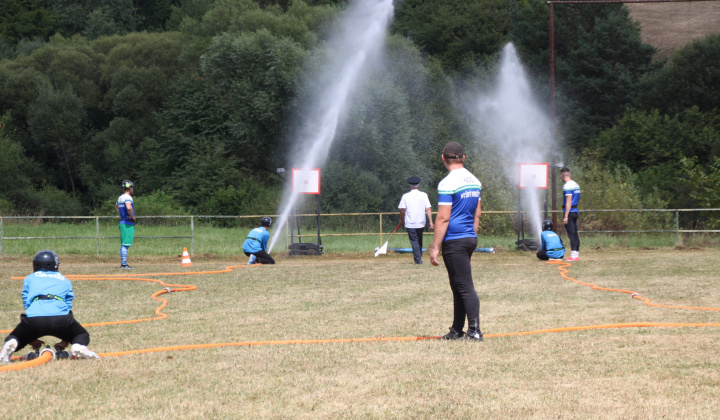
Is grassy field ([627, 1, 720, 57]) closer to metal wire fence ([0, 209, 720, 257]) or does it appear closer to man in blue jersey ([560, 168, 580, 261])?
metal wire fence ([0, 209, 720, 257])

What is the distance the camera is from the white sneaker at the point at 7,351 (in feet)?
22.0

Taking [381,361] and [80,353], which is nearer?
[381,361]

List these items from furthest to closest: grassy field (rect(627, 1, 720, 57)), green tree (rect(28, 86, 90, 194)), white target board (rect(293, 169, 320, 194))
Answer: grassy field (rect(627, 1, 720, 57)) → green tree (rect(28, 86, 90, 194)) → white target board (rect(293, 169, 320, 194))

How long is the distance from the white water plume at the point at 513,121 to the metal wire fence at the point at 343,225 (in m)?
1.98

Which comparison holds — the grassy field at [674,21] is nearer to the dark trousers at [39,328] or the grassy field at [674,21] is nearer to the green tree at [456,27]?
the green tree at [456,27]

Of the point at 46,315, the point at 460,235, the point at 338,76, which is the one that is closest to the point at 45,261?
the point at 46,315

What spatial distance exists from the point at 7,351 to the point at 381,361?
3.14 metres

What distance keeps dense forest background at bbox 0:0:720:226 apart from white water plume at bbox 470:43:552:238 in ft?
2.85

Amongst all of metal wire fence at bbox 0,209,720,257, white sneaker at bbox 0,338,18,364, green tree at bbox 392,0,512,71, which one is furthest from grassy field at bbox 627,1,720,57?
white sneaker at bbox 0,338,18,364

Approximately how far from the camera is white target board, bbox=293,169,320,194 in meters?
22.0

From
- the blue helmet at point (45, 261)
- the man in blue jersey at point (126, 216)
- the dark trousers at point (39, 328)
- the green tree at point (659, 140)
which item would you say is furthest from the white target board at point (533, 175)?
the green tree at point (659, 140)

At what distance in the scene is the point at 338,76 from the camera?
41938mm

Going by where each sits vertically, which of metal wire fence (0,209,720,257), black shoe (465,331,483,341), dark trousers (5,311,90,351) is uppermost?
metal wire fence (0,209,720,257)

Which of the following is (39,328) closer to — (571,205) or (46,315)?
(46,315)
